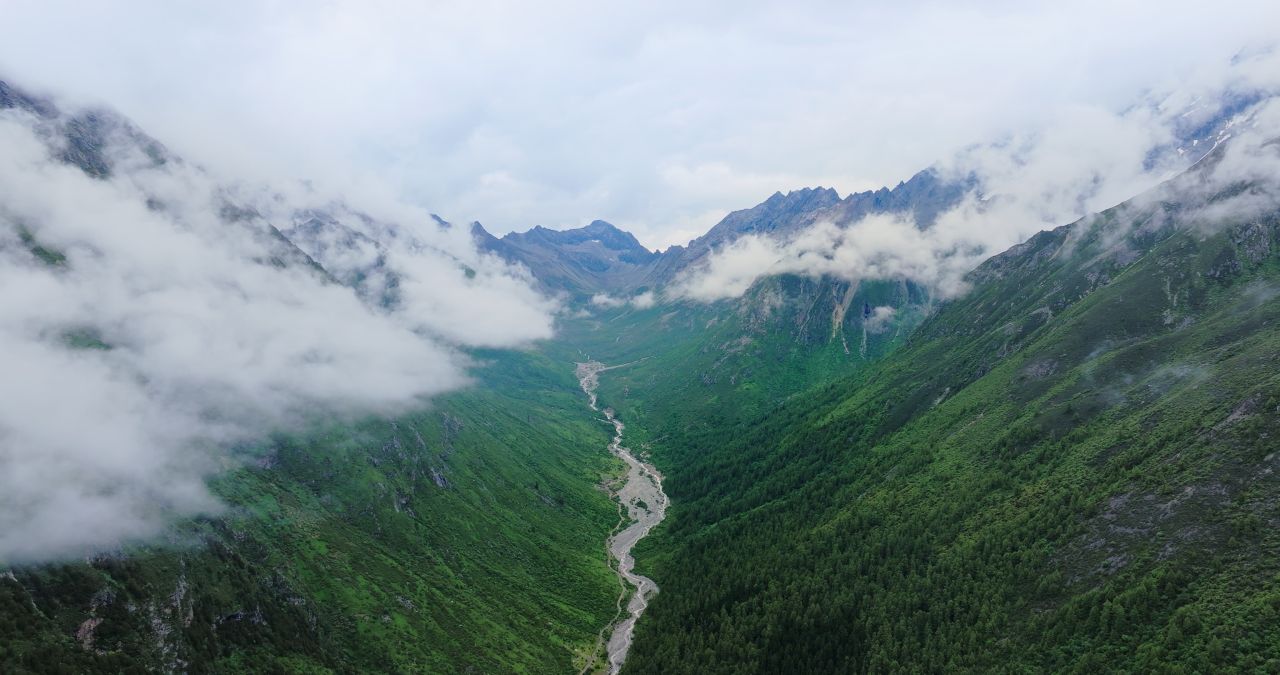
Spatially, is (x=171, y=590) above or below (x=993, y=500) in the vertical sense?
above

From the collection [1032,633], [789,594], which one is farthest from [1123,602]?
[789,594]

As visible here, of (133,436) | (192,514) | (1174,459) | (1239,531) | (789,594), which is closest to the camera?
(1239,531)

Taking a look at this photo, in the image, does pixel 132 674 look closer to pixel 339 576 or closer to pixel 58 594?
pixel 58 594

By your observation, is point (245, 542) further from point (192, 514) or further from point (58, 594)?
point (58, 594)

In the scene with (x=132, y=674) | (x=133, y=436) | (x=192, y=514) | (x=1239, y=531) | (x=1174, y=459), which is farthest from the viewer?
(x=133, y=436)

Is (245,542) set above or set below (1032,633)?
above

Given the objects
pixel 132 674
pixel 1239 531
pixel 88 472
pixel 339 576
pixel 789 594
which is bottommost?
pixel 789 594

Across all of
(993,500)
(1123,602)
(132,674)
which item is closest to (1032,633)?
(1123,602)

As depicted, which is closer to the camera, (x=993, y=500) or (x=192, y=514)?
(x=192, y=514)

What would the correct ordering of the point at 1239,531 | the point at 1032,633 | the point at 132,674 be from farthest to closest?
the point at 1032,633
the point at 1239,531
the point at 132,674
